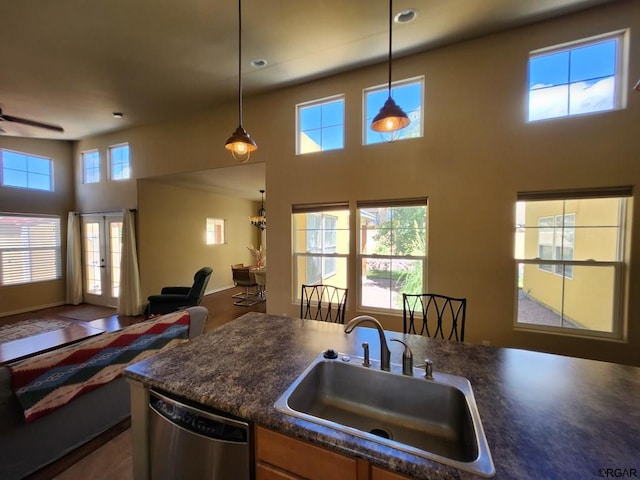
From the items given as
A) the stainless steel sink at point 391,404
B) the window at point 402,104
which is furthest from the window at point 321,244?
the stainless steel sink at point 391,404

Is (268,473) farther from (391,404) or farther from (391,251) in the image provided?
(391,251)

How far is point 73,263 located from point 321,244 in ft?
18.8

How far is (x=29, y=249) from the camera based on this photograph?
16.9 ft

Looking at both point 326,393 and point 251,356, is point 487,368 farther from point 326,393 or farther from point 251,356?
point 251,356

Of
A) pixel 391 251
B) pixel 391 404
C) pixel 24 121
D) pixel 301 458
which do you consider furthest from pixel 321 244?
pixel 24 121

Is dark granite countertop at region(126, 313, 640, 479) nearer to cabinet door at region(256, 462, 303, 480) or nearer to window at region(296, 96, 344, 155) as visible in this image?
cabinet door at region(256, 462, 303, 480)

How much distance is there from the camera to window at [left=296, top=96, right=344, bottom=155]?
3609 mm

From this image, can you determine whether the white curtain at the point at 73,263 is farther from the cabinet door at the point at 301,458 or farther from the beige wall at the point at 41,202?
the cabinet door at the point at 301,458

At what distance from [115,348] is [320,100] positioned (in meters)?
3.72

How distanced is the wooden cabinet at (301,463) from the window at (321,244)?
108 inches

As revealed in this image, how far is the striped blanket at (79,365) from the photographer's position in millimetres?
1528

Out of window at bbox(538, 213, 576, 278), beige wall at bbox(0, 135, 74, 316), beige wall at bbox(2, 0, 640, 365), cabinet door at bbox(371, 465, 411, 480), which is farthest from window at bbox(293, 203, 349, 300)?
beige wall at bbox(0, 135, 74, 316)

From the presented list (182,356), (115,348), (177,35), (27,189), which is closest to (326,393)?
(182,356)

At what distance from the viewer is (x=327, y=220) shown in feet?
12.5
